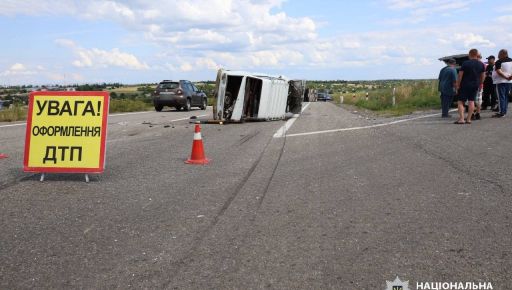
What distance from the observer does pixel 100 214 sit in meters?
5.17

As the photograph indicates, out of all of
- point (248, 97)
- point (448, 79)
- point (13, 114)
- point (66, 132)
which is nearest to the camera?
point (66, 132)

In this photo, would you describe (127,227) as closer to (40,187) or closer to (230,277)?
(230,277)

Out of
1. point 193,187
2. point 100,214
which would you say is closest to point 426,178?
point 193,187

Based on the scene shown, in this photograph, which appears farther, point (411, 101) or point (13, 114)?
point (411, 101)

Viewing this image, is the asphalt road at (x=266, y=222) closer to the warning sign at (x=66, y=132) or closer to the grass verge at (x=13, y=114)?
the warning sign at (x=66, y=132)

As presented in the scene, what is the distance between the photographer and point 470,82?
13.5 metres

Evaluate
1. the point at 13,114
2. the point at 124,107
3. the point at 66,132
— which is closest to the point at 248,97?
the point at 13,114

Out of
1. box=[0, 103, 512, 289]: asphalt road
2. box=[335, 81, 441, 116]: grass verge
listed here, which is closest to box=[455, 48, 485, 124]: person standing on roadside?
box=[0, 103, 512, 289]: asphalt road

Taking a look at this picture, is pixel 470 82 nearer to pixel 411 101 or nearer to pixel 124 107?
pixel 411 101

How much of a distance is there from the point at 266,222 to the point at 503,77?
39.6 feet

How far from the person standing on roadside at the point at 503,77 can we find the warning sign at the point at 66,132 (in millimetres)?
11700

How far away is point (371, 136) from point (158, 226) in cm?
821

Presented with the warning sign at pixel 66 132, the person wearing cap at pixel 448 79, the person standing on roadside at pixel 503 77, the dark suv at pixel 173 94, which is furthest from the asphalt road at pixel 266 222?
the dark suv at pixel 173 94

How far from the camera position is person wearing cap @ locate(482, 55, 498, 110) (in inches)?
664
